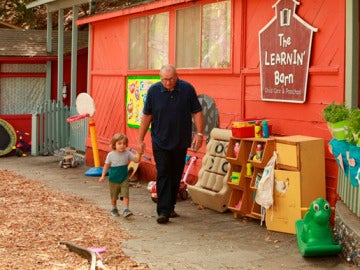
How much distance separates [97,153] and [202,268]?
25.7ft

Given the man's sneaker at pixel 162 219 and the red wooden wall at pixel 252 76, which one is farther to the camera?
the man's sneaker at pixel 162 219

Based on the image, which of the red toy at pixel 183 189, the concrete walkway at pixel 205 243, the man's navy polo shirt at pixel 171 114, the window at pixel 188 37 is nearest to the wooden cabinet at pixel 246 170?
the concrete walkway at pixel 205 243

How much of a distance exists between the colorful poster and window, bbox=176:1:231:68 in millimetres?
1203

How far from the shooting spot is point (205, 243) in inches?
314

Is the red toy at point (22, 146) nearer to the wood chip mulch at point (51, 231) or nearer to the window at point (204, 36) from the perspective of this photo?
the wood chip mulch at point (51, 231)

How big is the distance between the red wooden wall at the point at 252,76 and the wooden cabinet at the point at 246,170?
0.52m

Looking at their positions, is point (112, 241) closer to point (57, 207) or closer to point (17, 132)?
point (57, 207)

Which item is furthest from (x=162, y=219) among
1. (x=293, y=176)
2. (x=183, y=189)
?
(x=183, y=189)

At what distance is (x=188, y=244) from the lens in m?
7.93

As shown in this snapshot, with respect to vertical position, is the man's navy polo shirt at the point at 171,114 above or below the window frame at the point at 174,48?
below

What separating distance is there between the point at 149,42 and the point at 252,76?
354cm

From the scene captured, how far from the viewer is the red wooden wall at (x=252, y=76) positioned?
8547 mm

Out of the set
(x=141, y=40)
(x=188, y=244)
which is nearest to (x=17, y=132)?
(x=141, y=40)

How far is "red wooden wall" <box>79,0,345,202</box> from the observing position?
8.55 meters
